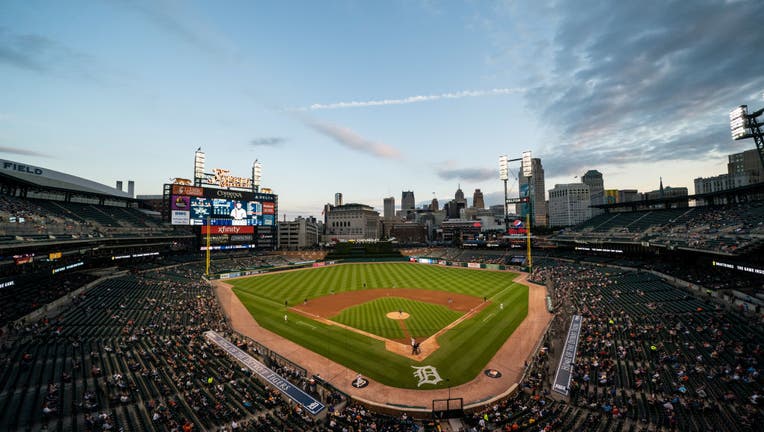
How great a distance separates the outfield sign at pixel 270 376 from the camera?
712 inches

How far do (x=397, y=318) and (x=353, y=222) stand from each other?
151 meters

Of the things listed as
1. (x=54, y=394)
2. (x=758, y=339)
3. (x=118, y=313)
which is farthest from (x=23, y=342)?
(x=758, y=339)

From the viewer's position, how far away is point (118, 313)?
105ft

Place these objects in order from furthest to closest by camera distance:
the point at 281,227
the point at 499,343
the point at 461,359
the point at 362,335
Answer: the point at 281,227 → the point at 362,335 → the point at 499,343 → the point at 461,359

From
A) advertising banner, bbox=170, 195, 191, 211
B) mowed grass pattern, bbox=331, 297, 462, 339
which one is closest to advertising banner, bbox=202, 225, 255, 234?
advertising banner, bbox=170, 195, 191, 211

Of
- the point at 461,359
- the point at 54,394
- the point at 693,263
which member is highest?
the point at 693,263

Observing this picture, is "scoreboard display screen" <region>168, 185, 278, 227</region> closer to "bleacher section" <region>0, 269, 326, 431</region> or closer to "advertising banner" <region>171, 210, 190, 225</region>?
"advertising banner" <region>171, 210, 190, 225</region>

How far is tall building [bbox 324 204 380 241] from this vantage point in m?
183

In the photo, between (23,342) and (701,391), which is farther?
(23,342)

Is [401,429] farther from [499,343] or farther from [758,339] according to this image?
[758,339]

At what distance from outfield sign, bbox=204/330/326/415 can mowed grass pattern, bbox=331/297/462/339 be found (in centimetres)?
1136

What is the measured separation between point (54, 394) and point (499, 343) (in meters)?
30.2

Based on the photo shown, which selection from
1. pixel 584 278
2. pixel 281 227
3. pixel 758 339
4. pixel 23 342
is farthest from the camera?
pixel 281 227

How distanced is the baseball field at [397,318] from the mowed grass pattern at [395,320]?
0.32ft
